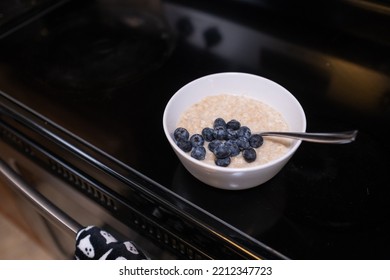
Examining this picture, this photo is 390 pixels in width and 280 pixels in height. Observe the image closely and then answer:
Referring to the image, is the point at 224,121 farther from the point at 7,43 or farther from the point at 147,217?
the point at 7,43

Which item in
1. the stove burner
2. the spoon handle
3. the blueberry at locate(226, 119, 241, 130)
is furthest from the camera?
the stove burner

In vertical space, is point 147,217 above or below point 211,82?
below

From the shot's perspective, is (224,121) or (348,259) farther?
(224,121)

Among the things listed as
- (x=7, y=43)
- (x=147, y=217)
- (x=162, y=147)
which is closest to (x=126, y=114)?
(x=162, y=147)

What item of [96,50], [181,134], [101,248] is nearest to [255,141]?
[181,134]

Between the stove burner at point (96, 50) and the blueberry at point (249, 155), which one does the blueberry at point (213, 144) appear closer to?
the blueberry at point (249, 155)

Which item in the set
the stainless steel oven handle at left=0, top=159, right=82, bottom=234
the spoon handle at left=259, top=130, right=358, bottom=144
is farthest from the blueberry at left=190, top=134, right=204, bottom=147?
the stainless steel oven handle at left=0, top=159, right=82, bottom=234

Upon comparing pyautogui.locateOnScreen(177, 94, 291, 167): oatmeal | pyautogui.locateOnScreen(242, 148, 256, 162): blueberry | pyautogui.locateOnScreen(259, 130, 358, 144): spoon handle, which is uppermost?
pyautogui.locateOnScreen(259, 130, 358, 144): spoon handle

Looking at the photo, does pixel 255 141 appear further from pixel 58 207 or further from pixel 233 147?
pixel 58 207

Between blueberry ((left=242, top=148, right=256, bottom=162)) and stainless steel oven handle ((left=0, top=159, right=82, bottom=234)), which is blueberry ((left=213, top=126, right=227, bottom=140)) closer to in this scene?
blueberry ((left=242, top=148, right=256, bottom=162))
